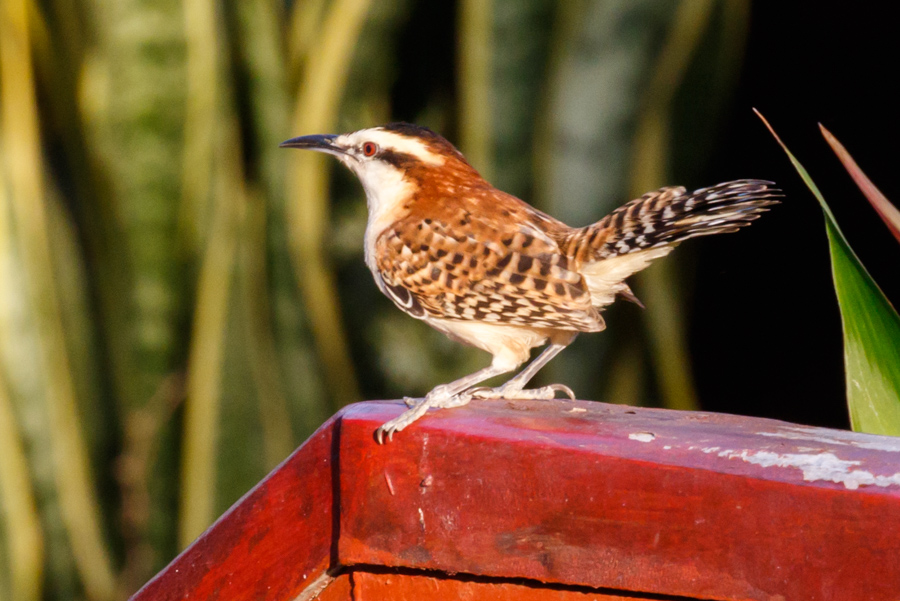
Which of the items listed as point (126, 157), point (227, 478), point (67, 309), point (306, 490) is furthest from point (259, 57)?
point (306, 490)

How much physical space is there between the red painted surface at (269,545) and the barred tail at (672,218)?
843mm

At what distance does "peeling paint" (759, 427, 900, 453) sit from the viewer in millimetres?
928

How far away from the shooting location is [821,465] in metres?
0.86

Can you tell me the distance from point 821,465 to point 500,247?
112cm

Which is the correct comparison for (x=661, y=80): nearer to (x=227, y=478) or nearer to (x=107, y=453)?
(x=227, y=478)

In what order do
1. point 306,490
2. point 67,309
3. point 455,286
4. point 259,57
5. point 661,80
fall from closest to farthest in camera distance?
point 306,490 < point 455,286 < point 661,80 < point 259,57 < point 67,309

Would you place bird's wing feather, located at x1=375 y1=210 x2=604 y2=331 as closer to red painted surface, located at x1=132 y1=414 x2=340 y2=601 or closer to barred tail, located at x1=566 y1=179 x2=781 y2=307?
barred tail, located at x1=566 y1=179 x2=781 y2=307

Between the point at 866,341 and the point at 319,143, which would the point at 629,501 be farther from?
the point at 319,143

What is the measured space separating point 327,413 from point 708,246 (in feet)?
4.03

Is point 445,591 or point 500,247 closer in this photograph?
point 445,591

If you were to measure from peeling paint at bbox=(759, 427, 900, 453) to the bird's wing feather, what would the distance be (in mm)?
750

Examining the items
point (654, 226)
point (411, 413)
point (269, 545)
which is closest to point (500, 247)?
point (654, 226)

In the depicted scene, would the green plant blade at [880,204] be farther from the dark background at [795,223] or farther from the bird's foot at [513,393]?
the dark background at [795,223]

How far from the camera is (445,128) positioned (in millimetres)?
2865
